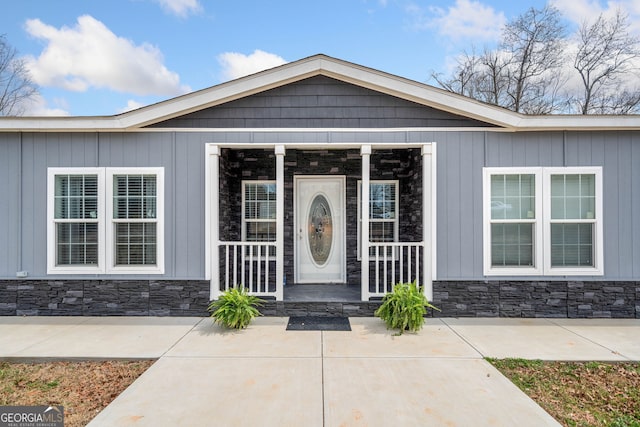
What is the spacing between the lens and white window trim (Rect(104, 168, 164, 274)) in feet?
17.1

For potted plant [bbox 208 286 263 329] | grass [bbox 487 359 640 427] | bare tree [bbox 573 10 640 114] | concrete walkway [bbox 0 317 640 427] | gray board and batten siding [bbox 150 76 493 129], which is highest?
bare tree [bbox 573 10 640 114]

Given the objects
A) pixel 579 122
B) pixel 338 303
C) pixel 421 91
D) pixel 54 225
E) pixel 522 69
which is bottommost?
pixel 338 303

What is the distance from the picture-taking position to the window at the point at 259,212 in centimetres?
659

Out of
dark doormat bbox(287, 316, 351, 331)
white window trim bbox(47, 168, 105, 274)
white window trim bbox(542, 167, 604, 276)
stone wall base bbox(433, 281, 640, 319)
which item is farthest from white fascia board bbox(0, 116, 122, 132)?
white window trim bbox(542, 167, 604, 276)

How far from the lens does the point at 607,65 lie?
14.4 metres

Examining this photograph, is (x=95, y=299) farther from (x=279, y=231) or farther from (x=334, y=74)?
(x=334, y=74)

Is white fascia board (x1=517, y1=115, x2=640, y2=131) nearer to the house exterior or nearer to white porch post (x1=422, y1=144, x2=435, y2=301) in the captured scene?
the house exterior

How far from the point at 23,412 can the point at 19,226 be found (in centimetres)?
341

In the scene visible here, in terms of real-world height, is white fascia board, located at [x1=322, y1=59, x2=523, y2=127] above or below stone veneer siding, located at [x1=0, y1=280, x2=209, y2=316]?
above

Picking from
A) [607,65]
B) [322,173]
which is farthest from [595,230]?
[607,65]

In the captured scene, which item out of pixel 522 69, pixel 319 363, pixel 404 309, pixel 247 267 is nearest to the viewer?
pixel 319 363

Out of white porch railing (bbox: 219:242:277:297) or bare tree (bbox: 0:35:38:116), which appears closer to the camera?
white porch railing (bbox: 219:242:277:297)

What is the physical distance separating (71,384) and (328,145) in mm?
3981

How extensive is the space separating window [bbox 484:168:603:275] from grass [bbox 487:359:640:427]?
172cm
